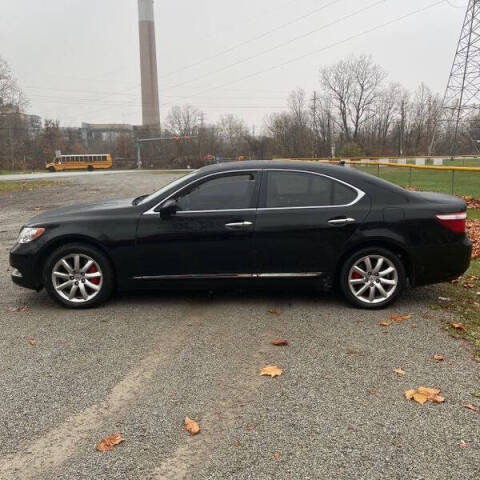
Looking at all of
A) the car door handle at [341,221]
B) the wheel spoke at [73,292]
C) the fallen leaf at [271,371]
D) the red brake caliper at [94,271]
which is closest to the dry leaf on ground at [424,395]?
the fallen leaf at [271,371]

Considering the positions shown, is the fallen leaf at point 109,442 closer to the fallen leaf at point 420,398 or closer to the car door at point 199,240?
the fallen leaf at point 420,398

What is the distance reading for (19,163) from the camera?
263ft

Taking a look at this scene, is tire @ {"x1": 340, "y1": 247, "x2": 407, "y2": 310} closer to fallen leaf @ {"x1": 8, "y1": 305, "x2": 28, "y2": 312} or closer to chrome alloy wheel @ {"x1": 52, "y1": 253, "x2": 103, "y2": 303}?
chrome alloy wheel @ {"x1": 52, "y1": 253, "x2": 103, "y2": 303}

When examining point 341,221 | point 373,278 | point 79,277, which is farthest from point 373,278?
point 79,277

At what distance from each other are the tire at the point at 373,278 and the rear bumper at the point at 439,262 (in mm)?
165

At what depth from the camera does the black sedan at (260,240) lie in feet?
17.1

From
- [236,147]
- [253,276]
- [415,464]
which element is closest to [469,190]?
[253,276]

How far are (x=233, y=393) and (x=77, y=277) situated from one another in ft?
8.76

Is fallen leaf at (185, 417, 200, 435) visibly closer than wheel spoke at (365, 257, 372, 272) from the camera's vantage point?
Yes

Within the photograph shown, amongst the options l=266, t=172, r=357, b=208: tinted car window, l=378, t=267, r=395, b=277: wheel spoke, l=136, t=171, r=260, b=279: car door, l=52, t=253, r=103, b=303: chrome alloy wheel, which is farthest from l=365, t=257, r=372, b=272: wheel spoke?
l=52, t=253, r=103, b=303: chrome alloy wheel

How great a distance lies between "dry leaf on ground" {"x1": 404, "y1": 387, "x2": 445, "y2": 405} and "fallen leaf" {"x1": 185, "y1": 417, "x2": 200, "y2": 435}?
4.91ft

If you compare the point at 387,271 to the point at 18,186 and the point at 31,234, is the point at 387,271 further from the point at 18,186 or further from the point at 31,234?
the point at 18,186

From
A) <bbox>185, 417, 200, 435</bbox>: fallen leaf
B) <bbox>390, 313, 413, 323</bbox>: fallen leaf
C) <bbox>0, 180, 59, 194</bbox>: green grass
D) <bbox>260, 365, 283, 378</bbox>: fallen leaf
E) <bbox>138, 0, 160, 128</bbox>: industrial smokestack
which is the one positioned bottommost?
<bbox>185, 417, 200, 435</bbox>: fallen leaf

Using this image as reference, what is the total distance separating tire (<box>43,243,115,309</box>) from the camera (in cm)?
532
